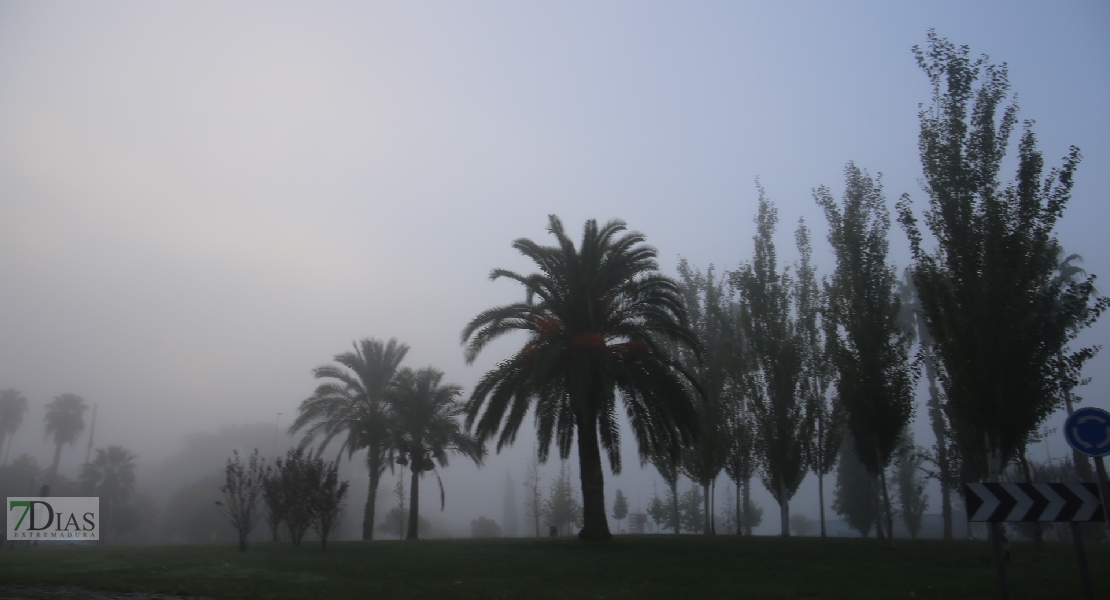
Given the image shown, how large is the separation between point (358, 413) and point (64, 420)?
6245 centimetres

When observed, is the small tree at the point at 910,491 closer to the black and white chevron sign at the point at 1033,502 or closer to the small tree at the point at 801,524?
Result: the small tree at the point at 801,524

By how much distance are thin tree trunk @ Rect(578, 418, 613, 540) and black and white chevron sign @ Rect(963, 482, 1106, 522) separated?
14.2m

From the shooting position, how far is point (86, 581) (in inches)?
484

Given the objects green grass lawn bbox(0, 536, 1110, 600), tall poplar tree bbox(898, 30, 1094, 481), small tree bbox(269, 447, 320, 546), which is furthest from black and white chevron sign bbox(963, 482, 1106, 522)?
small tree bbox(269, 447, 320, 546)

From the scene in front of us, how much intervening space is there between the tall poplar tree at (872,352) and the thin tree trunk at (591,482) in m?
9.43

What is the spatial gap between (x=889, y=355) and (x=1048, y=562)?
29.3 ft

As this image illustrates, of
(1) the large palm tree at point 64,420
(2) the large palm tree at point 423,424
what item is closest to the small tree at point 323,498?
(2) the large palm tree at point 423,424

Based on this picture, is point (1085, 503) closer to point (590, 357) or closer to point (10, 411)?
point (590, 357)

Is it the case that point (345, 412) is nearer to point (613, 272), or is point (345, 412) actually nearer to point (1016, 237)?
point (613, 272)

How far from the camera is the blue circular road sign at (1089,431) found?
8.61m

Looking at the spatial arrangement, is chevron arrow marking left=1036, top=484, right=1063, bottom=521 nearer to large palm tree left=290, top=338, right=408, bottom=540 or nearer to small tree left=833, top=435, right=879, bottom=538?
large palm tree left=290, top=338, right=408, bottom=540

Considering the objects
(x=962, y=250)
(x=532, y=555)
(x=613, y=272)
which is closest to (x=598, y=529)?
(x=532, y=555)

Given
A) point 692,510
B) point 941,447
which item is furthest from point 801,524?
point 941,447

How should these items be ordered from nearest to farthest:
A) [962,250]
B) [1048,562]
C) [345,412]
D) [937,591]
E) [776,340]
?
[937,591]
[1048,562]
[962,250]
[776,340]
[345,412]
